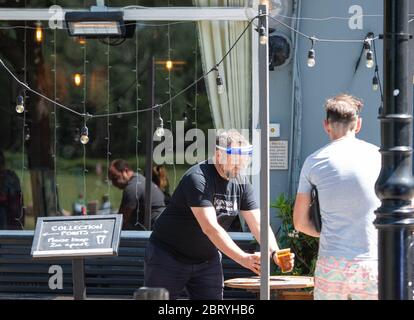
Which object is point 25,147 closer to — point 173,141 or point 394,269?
point 173,141

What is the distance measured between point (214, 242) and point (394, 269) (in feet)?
4.79

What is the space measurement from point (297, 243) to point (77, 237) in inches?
97.3

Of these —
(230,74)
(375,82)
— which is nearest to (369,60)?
(375,82)

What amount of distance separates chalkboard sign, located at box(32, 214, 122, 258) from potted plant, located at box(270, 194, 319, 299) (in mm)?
2031

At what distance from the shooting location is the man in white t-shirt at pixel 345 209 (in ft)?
18.2

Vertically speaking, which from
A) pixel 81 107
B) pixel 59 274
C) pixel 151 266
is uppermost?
pixel 81 107

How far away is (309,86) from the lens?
9.68 metres

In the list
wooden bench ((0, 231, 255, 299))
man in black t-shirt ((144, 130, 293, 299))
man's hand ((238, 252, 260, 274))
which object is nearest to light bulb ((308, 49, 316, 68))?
wooden bench ((0, 231, 255, 299))

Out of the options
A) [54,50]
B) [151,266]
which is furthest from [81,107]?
[151,266]

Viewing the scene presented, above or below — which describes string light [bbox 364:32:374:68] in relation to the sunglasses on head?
above

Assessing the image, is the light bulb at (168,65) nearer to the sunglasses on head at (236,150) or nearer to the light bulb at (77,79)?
the light bulb at (77,79)

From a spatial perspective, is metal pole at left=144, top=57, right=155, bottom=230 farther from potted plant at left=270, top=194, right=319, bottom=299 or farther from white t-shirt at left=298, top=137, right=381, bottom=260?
white t-shirt at left=298, top=137, right=381, bottom=260

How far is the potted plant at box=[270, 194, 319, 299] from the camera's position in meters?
8.90

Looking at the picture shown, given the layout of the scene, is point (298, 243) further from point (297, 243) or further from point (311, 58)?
point (311, 58)
